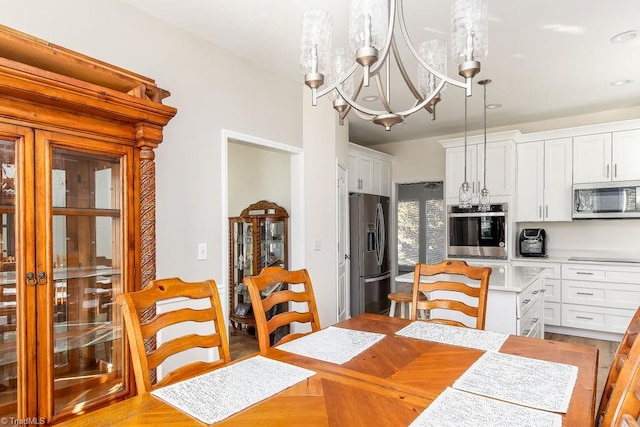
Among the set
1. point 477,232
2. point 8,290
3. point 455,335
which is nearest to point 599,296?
point 477,232

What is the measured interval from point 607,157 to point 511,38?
8.19 ft

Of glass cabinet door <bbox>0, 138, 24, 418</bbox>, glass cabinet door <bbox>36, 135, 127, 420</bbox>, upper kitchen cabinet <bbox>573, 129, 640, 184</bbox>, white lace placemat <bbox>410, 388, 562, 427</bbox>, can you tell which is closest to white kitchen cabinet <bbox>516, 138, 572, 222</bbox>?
upper kitchen cabinet <bbox>573, 129, 640, 184</bbox>

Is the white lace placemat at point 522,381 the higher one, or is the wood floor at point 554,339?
the white lace placemat at point 522,381

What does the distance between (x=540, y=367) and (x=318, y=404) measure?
81 centimetres

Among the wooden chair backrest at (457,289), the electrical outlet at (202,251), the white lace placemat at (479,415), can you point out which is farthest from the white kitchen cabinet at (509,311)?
the electrical outlet at (202,251)

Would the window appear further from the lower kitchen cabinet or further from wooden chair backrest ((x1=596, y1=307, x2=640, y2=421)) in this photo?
wooden chair backrest ((x1=596, y1=307, x2=640, y2=421))

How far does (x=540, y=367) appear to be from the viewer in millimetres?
1336

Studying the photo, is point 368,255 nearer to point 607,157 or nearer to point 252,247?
point 252,247

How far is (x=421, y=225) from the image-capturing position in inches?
286

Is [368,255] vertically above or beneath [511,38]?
beneath

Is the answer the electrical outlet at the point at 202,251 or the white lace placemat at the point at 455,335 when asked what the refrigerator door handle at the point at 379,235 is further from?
the white lace placemat at the point at 455,335

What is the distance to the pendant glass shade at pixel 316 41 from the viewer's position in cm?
152

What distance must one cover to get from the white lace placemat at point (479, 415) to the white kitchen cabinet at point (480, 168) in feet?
13.1

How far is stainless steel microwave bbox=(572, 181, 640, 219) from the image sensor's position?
13.6 ft
